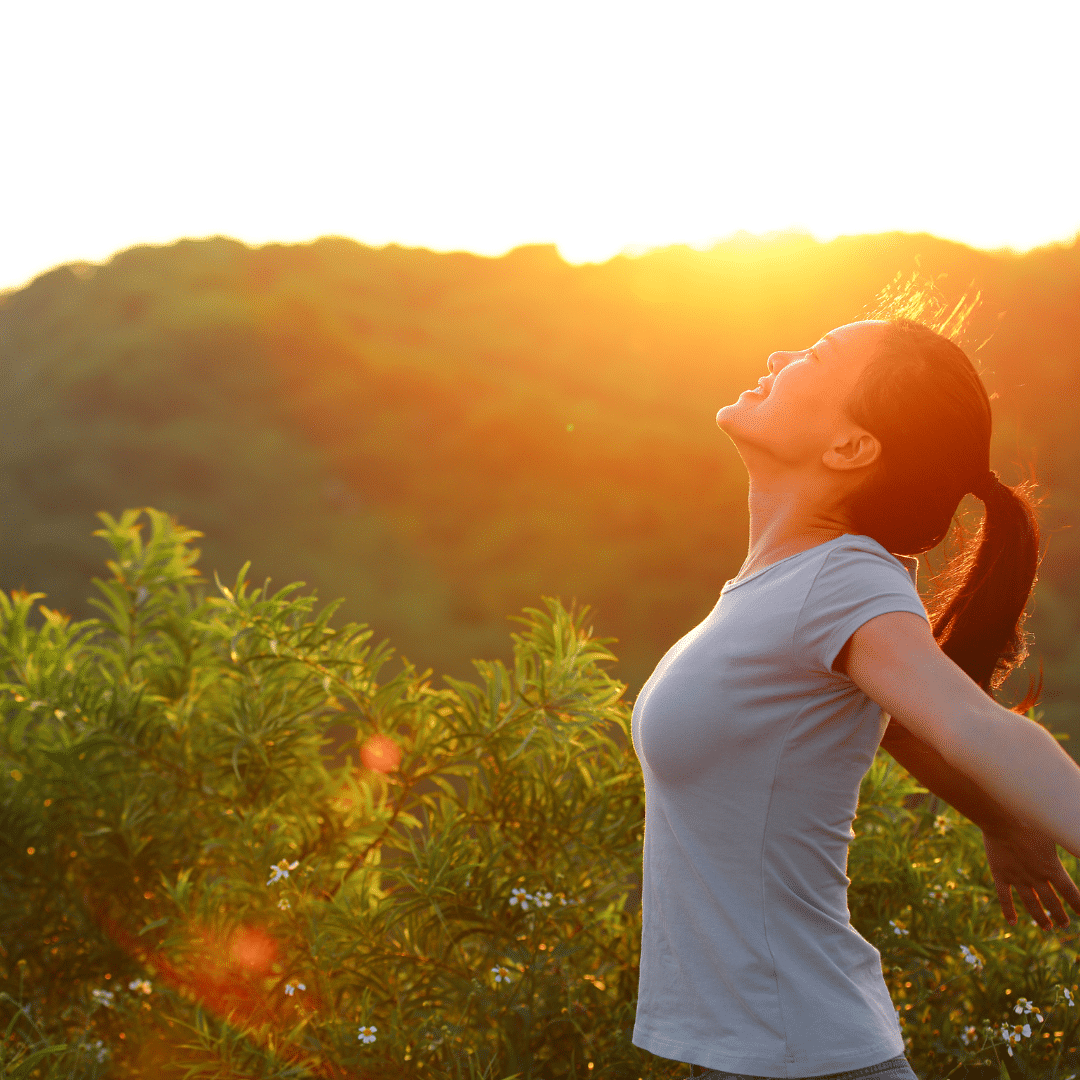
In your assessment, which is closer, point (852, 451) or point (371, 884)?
point (852, 451)

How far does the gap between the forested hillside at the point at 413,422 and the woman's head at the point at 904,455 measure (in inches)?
310

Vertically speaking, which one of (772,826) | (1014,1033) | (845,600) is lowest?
(1014,1033)

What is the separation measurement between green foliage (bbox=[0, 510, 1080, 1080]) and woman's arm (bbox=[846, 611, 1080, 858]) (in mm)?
1072

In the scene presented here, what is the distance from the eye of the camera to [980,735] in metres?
0.89

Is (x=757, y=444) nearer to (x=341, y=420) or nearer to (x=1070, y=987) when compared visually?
(x=1070, y=987)

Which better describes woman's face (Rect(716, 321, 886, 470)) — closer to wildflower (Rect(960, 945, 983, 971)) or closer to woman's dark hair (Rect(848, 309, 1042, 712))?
woman's dark hair (Rect(848, 309, 1042, 712))

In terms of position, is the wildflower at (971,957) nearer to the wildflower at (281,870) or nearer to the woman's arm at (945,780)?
the woman's arm at (945,780)

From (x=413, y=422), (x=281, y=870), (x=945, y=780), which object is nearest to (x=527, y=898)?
(x=281, y=870)

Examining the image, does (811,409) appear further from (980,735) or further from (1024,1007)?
(1024,1007)

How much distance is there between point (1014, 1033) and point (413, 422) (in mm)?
13624

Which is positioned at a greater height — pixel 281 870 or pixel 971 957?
pixel 281 870

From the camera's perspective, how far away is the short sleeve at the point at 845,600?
970mm

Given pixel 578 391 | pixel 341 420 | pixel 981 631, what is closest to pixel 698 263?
pixel 578 391

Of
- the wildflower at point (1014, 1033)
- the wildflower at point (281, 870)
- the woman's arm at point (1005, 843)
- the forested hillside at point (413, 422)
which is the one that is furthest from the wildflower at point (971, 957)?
the forested hillside at point (413, 422)
